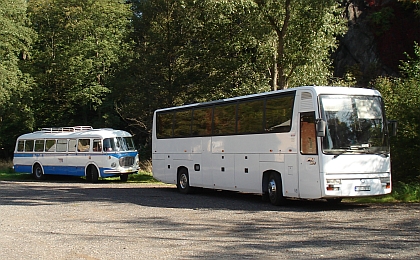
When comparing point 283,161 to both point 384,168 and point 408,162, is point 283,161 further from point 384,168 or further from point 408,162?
point 408,162

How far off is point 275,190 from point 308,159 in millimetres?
2016

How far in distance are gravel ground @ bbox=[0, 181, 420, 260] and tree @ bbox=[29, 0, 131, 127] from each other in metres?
33.7

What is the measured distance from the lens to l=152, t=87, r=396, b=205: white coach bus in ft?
51.4

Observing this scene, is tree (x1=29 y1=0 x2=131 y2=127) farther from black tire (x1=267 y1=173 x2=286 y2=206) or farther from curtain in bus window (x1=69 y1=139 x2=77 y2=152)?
black tire (x1=267 y1=173 x2=286 y2=206)

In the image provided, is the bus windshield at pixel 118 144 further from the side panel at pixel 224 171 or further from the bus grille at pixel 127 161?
the side panel at pixel 224 171

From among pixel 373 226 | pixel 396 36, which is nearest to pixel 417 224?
pixel 373 226

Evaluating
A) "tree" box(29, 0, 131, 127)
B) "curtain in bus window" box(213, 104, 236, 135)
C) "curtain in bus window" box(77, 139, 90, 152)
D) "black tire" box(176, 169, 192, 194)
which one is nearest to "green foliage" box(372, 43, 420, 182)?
"curtain in bus window" box(213, 104, 236, 135)

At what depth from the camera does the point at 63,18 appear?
53.7m

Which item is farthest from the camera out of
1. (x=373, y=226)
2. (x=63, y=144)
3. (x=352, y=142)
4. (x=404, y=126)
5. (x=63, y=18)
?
(x=63, y=18)

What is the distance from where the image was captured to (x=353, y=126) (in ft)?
52.2

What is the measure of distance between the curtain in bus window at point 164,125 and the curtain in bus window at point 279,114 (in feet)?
22.6

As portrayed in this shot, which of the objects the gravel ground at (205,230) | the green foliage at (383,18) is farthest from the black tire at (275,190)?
the green foliage at (383,18)

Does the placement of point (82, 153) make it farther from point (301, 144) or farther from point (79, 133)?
point (301, 144)

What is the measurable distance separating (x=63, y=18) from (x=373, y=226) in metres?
46.0
